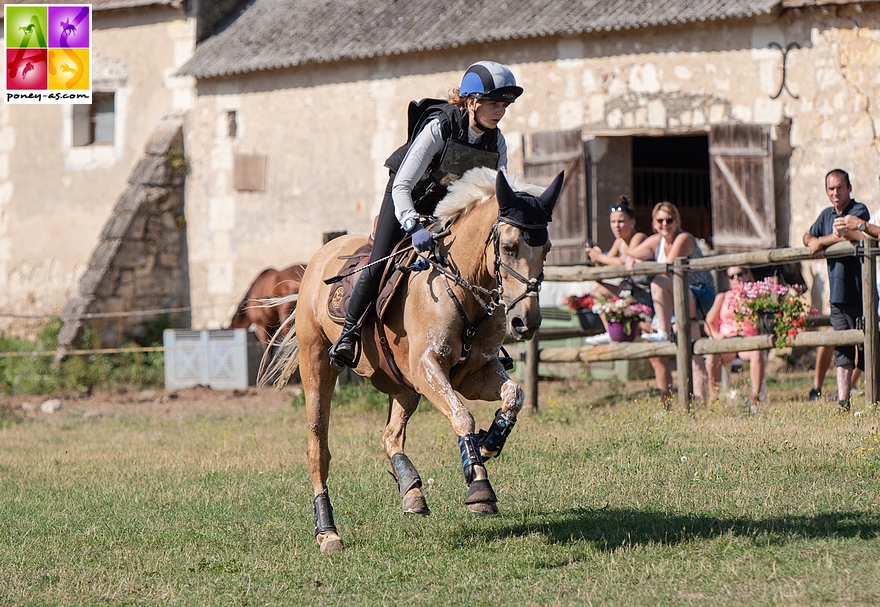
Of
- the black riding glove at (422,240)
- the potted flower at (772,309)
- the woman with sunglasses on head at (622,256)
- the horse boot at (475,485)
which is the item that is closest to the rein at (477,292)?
the black riding glove at (422,240)

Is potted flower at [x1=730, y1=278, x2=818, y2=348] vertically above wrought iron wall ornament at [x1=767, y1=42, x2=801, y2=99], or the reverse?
wrought iron wall ornament at [x1=767, y1=42, x2=801, y2=99]

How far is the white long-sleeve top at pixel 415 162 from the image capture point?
5.66 m

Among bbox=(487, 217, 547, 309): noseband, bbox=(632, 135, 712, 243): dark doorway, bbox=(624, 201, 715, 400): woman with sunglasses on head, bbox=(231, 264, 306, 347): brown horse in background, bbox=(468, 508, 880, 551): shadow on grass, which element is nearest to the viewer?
bbox=(487, 217, 547, 309): noseband

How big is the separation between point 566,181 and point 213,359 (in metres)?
6.05

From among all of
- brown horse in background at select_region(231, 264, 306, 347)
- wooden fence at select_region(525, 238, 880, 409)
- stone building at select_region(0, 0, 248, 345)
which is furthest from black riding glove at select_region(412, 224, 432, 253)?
stone building at select_region(0, 0, 248, 345)

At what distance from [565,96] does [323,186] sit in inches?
184

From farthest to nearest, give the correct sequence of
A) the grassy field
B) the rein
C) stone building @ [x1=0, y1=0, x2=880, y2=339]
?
stone building @ [x1=0, y1=0, x2=880, y2=339], the rein, the grassy field

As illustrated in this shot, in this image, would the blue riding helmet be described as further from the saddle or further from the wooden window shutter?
the wooden window shutter

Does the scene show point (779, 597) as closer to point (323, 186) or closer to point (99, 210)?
point (323, 186)

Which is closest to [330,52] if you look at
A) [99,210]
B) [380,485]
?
[99,210]

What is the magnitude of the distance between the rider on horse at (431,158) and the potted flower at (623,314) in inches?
188

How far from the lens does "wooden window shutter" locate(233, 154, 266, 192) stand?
1845 cm

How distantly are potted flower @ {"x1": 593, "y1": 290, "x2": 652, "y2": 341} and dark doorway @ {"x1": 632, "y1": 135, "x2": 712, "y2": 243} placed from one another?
6.83m

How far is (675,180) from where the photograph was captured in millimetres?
18203
